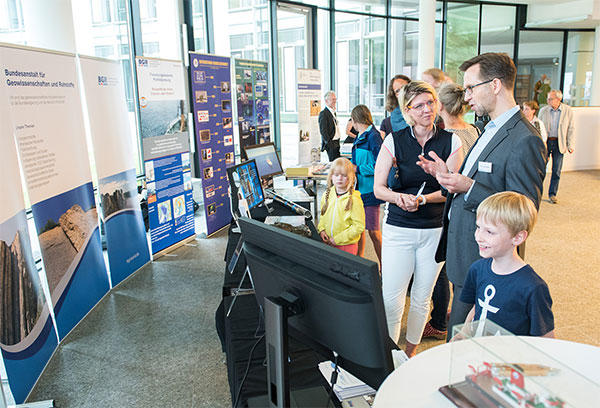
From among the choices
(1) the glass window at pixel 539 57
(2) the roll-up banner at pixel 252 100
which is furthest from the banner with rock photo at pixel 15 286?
(1) the glass window at pixel 539 57

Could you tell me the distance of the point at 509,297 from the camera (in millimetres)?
1729

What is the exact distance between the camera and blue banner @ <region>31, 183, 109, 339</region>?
311cm

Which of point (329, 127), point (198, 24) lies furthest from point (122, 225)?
point (329, 127)

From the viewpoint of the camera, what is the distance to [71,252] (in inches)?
133

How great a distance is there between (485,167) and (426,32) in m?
8.27

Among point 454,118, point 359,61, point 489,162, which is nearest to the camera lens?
point 489,162

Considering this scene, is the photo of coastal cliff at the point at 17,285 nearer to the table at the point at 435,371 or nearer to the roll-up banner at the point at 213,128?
the table at the point at 435,371

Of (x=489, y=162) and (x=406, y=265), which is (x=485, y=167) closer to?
(x=489, y=162)

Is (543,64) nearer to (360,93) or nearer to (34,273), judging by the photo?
(360,93)

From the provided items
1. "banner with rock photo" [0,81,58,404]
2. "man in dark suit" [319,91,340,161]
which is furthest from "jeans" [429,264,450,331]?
"man in dark suit" [319,91,340,161]

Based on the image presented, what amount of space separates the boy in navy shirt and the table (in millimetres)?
181

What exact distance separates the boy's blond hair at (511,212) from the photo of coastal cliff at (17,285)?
2.43 meters

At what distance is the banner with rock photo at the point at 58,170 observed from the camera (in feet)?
9.41

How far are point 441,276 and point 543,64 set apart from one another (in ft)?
36.4
